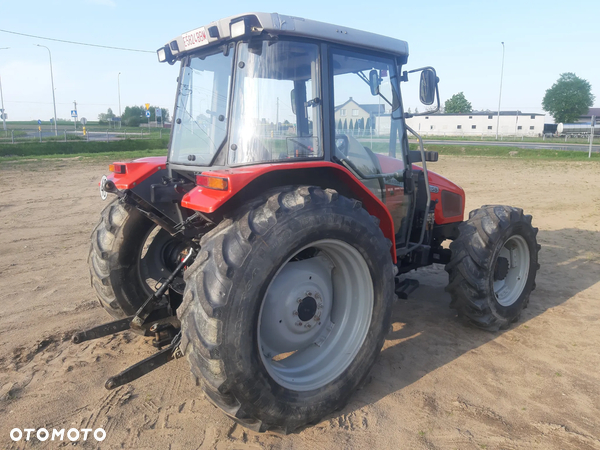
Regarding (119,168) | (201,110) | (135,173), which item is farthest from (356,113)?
(119,168)

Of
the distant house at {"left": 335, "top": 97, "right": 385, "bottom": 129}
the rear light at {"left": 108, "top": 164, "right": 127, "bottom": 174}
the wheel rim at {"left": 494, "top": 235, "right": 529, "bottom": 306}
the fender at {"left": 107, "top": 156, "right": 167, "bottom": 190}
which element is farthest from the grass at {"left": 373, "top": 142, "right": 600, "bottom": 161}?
the rear light at {"left": 108, "top": 164, "right": 127, "bottom": 174}

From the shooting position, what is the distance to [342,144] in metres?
3.53

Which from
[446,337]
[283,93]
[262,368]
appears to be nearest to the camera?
[262,368]

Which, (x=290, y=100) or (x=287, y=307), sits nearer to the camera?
(x=287, y=307)

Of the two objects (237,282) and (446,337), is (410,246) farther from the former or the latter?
(237,282)

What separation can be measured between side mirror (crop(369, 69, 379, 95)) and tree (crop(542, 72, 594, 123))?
261ft

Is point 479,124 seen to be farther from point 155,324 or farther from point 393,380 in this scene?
point 155,324

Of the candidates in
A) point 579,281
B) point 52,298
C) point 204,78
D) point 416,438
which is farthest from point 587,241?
point 52,298

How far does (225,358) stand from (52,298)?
328 cm

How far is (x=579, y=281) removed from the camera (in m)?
5.71

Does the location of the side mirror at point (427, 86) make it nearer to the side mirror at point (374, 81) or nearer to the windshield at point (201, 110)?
the side mirror at point (374, 81)

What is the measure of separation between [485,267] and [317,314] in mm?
1789

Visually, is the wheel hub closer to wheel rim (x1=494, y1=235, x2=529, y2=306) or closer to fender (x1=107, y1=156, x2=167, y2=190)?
fender (x1=107, y1=156, x2=167, y2=190)

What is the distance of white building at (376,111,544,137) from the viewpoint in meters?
64.0
